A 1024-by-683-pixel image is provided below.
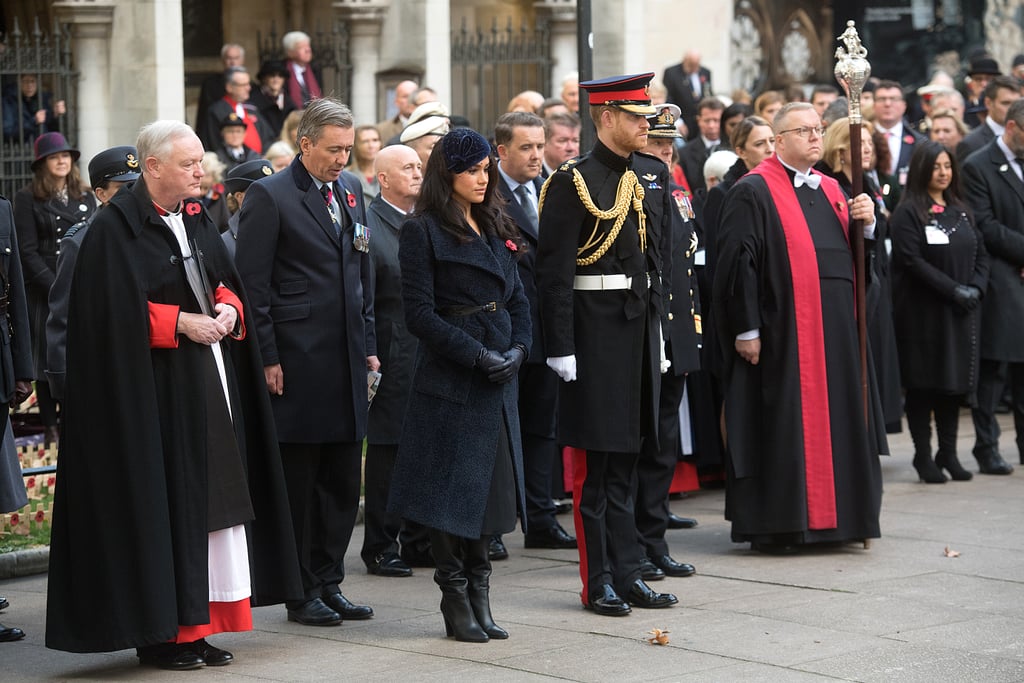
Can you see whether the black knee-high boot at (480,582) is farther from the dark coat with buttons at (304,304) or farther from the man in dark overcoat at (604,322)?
the dark coat with buttons at (304,304)

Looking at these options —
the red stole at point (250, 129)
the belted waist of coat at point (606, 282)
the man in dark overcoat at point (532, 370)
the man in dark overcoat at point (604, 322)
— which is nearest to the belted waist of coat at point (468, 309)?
the man in dark overcoat at point (604, 322)

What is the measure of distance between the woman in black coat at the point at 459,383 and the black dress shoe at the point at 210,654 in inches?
34.5

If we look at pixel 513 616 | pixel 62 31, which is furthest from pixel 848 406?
pixel 62 31

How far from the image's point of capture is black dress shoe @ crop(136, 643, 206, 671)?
22.5 ft

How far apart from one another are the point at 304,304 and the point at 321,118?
2.52 ft

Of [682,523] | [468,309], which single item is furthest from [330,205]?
[682,523]

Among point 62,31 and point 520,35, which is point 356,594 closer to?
point 62,31

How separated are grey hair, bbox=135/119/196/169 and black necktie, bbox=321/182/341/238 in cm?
102

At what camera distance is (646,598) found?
25.7ft

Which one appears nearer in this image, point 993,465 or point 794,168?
point 794,168

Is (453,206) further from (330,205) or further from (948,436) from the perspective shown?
(948,436)

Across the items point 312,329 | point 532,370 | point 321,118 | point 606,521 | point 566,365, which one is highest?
point 321,118

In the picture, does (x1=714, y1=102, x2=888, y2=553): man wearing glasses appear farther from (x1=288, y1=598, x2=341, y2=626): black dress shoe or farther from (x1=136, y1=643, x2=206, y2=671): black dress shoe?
(x1=136, y1=643, x2=206, y2=671): black dress shoe

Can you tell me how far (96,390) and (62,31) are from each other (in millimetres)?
10790
